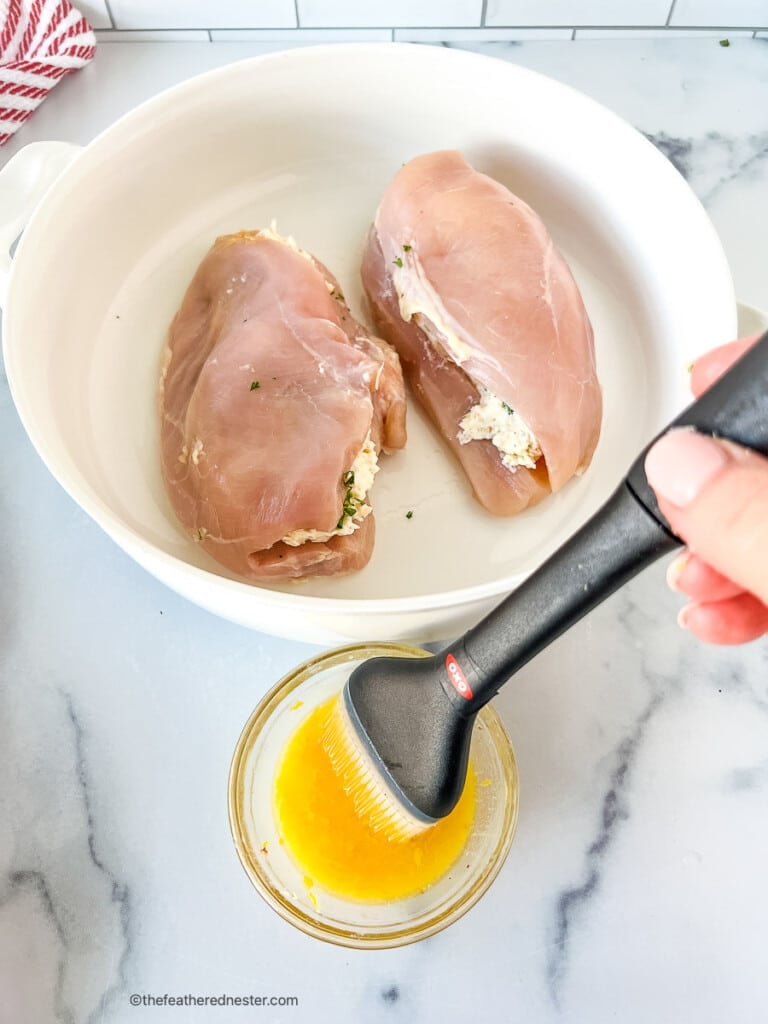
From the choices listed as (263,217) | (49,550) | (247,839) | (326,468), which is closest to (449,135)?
(263,217)

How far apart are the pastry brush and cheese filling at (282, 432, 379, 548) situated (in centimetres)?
13

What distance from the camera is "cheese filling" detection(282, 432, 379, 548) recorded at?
2.71 ft

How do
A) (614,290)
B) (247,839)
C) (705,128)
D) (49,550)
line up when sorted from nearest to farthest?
(247,839)
(49,550)
(614,290)
(705,128)

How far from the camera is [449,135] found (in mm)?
1046

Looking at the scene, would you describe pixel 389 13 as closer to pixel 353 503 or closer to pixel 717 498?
pixel 353 503

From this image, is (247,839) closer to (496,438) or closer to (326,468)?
(326,468)

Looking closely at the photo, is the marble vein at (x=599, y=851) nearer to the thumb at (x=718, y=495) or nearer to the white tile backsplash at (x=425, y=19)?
the thumb at (x=718, y=495)

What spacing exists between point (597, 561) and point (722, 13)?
1.02m

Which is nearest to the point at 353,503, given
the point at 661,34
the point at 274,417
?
the point at 274,417

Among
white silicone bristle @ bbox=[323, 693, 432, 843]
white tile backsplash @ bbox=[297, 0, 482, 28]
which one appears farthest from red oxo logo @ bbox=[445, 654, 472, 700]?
white tile backsplash @ bbox=[297, 0, 482, 28]

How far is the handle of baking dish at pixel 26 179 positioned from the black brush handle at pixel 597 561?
629mm

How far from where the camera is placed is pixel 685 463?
0.44 meters

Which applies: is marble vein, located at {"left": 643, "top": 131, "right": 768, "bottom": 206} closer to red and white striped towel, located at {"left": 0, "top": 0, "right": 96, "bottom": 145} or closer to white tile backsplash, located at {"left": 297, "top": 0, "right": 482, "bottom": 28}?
white tile backsplash, located at {"left": 297, "top": 0, "right": 482, "bottom": 28}

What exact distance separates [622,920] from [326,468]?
48 centimetres
